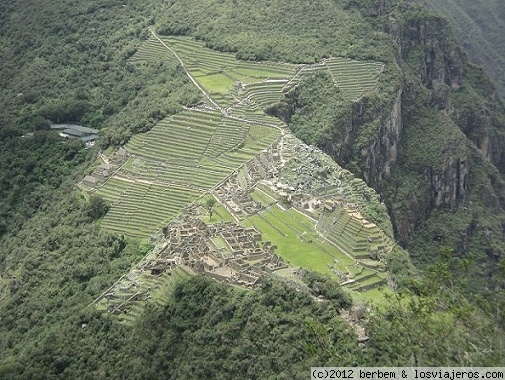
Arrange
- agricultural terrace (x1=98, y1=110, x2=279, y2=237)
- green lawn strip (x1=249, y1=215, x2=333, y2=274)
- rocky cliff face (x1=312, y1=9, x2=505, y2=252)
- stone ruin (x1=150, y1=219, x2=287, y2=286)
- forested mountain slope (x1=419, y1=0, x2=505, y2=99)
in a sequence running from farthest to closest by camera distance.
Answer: forested mountain slope (x1=419, y1=0, x2=505, y2=99) < rocky cliff face (x1=312, y1=9, x2=505, y2=252) < agricultural terrace (x1=98, y1=110, x2=279, y2=237) < green lawn strip (x1=249, y1=215, x2=333, y2=274) < stone ruin (x1=150, y1=219, x2=287, y2=286)

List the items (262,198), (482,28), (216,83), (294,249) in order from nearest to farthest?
(294,249) < (262,198) < (216,83) < (482,28)

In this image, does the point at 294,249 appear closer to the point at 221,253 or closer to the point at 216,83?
the point at 221,253

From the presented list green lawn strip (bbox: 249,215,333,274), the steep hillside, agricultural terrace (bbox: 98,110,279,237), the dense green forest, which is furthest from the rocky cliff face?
green lawn strip (bbox: 249,215,333,274)

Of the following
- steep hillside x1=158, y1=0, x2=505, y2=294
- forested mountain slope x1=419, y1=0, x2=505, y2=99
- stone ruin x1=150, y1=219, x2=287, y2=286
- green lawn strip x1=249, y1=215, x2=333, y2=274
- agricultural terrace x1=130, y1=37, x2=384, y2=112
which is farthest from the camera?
forested mountain slope x1=419, y1=0, x2=505, y2=99

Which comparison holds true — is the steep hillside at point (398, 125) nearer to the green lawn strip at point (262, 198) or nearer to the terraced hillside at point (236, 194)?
the terraced hillside at point (236, 194)

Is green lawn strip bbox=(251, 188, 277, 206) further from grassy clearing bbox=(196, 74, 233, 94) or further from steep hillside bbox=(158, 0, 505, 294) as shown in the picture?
grassy clearing bbox=(196, 74, 233, 94)

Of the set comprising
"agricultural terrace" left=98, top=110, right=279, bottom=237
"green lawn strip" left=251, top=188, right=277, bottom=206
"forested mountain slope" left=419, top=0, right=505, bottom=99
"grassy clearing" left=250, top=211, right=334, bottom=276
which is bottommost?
"forested mountain slope" left=419, top=0, right=505, bottom=99

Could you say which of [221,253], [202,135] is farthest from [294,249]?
[202,135]
